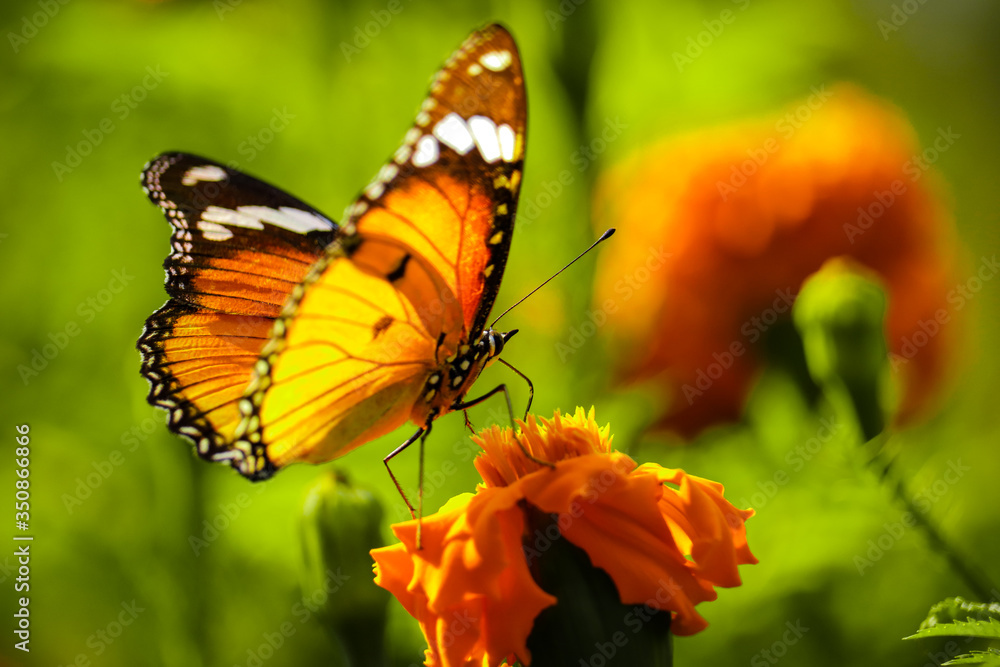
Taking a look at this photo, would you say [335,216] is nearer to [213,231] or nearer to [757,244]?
[213,231]

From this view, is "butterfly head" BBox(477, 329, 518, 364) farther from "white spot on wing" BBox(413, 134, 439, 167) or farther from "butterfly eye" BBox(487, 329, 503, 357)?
"white spot on wing" BBox(413, 134, 439, 167)

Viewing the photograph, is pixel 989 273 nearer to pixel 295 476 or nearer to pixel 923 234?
pixel 923 234

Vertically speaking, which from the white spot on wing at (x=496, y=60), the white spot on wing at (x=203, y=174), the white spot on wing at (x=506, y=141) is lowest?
the white spot on wing at (x=506, y=141)

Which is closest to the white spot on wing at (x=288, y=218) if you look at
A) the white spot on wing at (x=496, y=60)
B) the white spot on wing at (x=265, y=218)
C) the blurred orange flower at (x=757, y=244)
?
the white spot on wing at (x=265, y=218)

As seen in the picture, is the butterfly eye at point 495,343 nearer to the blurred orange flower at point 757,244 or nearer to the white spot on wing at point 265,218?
the white spot on wing at point 265,218

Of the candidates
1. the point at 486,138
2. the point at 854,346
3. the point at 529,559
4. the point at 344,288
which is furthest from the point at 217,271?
the point at 854,346

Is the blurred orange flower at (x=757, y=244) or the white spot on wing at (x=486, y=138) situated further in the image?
the blurred orange flower at (x=757, y=244)
